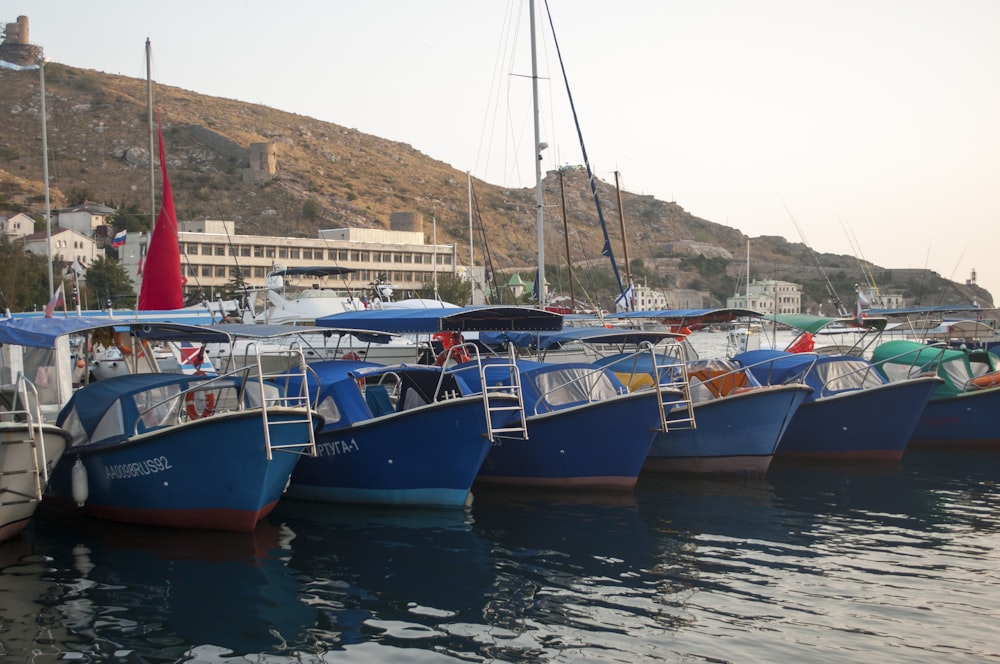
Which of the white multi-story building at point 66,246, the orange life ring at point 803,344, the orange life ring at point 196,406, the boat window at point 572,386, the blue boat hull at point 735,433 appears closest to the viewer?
the orange life ring at point 196,406

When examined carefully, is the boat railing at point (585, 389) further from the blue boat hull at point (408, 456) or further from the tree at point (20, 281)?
the tree at point (20, 281)

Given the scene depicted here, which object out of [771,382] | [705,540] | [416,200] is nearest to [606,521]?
[705,540]

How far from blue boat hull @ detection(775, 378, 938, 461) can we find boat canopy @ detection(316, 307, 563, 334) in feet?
22.0

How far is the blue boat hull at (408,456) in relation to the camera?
16812 mm

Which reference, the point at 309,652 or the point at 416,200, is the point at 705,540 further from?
the point at 416,200

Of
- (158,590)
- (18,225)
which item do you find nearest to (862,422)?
(158,590)

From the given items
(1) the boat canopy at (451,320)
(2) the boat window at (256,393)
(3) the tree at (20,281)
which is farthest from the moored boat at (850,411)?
(3) the tree at (20,281)

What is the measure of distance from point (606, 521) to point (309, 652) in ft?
24.2

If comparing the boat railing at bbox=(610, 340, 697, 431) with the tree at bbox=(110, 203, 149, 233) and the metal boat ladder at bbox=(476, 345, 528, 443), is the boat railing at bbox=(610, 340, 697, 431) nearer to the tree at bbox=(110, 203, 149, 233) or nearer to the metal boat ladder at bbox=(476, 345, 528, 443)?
the metal boat ladder at bbox=(476, 345, 528, 443)

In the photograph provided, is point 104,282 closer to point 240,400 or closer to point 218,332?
point 218,332

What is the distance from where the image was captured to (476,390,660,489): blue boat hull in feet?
61.5

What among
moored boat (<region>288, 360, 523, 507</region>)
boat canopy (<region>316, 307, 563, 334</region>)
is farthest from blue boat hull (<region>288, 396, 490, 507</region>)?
boat canopy (<region>316, 307, 563, 334</region>)

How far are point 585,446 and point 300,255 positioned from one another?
345ft

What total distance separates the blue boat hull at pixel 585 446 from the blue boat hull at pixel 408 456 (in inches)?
81.2
